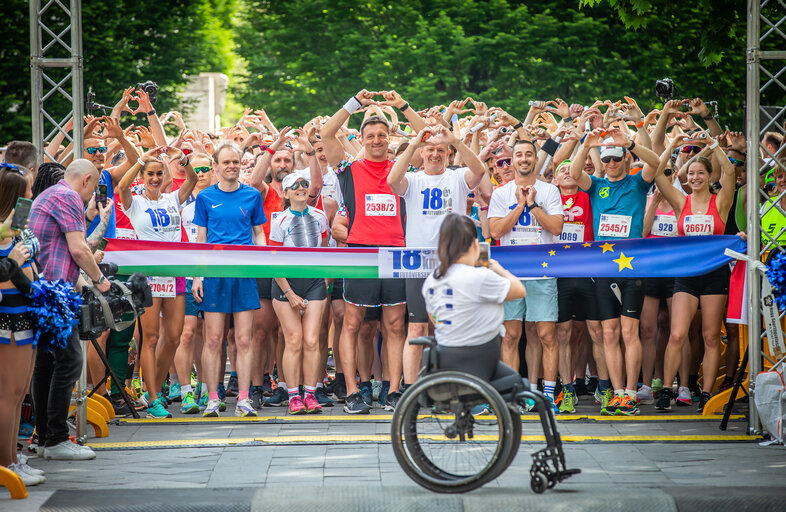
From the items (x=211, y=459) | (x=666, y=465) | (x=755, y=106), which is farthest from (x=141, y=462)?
(x=755, y=106)

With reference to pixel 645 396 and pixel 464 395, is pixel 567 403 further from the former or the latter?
pixel 464 395

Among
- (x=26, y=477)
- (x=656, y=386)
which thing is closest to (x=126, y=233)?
(x=26, y=477)

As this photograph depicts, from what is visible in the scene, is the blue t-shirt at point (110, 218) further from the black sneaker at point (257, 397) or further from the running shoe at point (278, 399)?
the running shoe at point (278, 399)

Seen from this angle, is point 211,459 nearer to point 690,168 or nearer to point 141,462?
point 141,462

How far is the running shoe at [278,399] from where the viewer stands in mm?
10086

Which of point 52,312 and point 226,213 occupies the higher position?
point 226,213

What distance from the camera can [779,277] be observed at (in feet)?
24.7

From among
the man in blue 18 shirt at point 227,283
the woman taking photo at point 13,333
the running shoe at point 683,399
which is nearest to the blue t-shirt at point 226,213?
the man in blue 18 shirt at point 227,283

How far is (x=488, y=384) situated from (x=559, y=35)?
22.1m

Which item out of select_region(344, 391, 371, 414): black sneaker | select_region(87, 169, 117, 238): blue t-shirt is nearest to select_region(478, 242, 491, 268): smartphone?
select_region(344, 391, 371, 414): black sneaker

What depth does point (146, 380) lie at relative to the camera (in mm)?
9656

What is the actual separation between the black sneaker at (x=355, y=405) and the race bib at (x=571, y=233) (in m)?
2.44

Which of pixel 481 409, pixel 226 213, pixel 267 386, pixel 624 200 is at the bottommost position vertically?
pixel 267 386

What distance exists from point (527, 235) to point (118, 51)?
20688 millimetres
